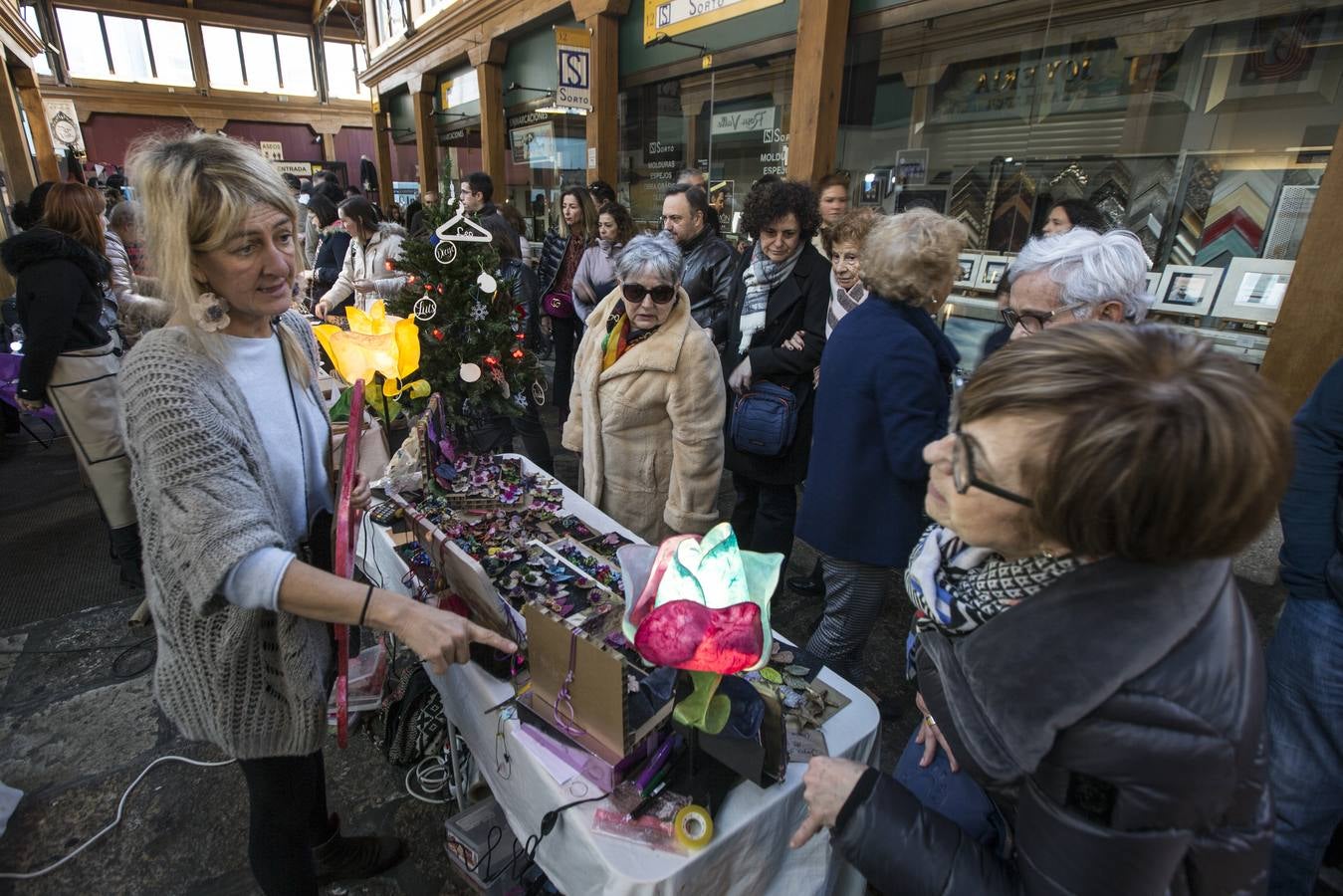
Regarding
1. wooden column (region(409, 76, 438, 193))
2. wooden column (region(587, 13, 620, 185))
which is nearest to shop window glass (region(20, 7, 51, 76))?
wooden column (region(409, 76, 438, 193))

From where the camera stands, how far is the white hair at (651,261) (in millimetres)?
2199

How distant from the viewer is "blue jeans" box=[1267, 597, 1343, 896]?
1.53 metres

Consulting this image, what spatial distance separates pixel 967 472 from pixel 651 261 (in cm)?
162

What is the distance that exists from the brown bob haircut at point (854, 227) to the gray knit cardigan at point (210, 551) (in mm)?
2509

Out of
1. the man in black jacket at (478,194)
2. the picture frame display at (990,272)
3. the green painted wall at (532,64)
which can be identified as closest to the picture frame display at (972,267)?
the picture frame display at (990,272)

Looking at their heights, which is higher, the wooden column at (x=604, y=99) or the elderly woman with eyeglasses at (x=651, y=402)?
the wooden column at (x=604, y=99)

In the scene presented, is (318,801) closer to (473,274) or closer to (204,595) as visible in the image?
(204,595)

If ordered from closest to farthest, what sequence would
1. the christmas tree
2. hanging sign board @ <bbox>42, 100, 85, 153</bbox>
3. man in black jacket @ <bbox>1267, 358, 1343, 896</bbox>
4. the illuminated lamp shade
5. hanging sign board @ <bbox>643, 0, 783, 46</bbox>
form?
1. man in black jacket @ <bbox>1267, 358, 1343, 896</bbox>
2. the illuminated lamp shade
3. the christmas tree
4. hanging sign board @ <bbox>643, 0, 783, 46</bbox>
5. hanging sign board @ <bbox>42, 100, 85, 153</bbox>

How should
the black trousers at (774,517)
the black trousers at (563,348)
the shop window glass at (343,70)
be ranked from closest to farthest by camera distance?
the black trousers at (774,517) < the black trousers at (563,348) < the shop window glass at (343,70)

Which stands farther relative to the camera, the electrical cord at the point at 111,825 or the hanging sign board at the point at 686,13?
the hanging sign board at the point at 686,13

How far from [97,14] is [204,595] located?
25733 millimetres

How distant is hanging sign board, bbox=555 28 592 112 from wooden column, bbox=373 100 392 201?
9.46 meters

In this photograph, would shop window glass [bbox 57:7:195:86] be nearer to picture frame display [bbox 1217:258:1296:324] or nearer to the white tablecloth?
the white tablecloth

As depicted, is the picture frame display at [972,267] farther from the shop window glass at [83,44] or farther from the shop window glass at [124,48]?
the shop window glass at [83,44]
